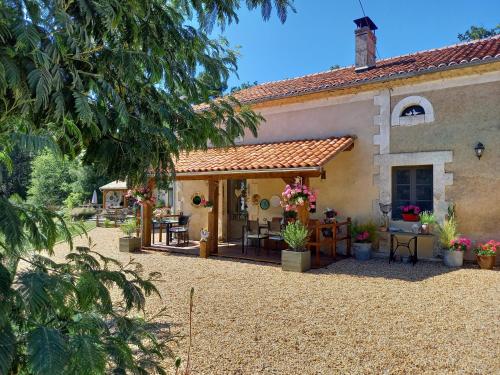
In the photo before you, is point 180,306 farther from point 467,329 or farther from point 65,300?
point 65,300

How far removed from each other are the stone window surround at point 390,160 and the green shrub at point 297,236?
2.69m

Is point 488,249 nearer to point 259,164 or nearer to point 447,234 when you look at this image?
point 447,234

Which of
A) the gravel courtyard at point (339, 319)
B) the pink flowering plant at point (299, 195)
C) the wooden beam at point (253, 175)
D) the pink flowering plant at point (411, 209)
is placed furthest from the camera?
the pink flowering plant at point (411, 209)

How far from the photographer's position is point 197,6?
2.31 meters

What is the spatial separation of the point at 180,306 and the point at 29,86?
4.80 meters

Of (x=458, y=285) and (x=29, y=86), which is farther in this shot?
(x=458, y=285)

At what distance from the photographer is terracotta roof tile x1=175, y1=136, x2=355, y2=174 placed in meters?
9.09

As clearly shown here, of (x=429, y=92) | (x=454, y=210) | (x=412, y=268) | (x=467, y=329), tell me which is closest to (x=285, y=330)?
(x=467, y=329)

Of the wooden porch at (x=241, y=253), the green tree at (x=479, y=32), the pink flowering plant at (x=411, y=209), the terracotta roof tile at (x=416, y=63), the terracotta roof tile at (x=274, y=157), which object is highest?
the green tree at (x=479, y=32)

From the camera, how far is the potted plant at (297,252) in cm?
828

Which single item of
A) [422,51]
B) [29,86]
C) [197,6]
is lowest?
[29,86]

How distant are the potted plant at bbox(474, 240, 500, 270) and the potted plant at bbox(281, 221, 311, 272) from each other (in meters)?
3.74

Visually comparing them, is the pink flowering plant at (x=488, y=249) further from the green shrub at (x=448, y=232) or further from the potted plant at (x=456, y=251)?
the green shrub at (x=448, y=232)

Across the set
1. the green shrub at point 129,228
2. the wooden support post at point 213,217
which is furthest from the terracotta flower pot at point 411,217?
the green shrub at point 129,228
